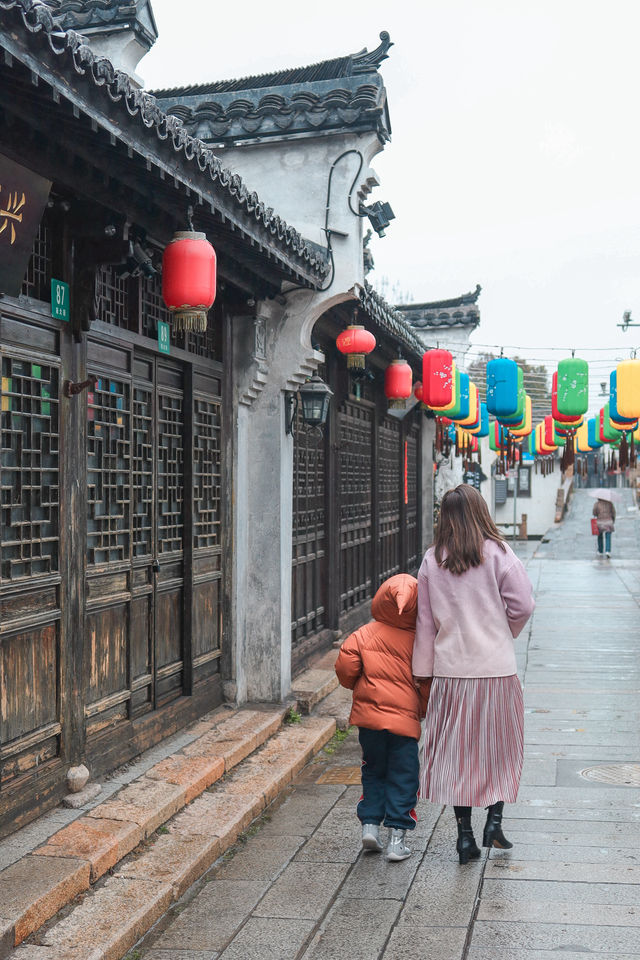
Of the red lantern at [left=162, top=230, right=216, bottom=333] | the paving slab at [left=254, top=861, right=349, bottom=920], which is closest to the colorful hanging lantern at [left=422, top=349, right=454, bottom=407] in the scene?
the red lantern at [left=162, top=230, right=216, bottom=333]

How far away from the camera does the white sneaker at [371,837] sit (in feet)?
18.1

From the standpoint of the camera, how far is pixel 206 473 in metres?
8.22

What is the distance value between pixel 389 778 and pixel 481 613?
42.3 inches

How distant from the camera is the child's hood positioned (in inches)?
213

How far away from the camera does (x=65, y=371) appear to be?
18.9ft

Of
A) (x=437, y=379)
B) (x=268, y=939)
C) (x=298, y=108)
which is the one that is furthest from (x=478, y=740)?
(x=437, y=379)

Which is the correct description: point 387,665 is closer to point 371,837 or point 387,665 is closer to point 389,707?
point 389,707

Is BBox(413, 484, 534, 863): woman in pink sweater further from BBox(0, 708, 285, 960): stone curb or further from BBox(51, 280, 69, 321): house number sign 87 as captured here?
BBox(51, 280, 69, 321): house number sign 87

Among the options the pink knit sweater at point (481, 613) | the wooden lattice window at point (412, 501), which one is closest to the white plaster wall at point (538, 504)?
the wooden lattice window at point (412, 501)

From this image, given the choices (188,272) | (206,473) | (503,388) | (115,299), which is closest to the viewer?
(188,272)

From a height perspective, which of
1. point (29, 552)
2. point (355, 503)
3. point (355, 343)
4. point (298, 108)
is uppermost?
point (298, 108)

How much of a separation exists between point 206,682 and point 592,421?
51.3 ft

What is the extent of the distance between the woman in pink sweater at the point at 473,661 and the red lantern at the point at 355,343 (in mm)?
5206

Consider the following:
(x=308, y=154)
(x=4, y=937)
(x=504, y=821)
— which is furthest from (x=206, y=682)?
(x=308, y=154)
